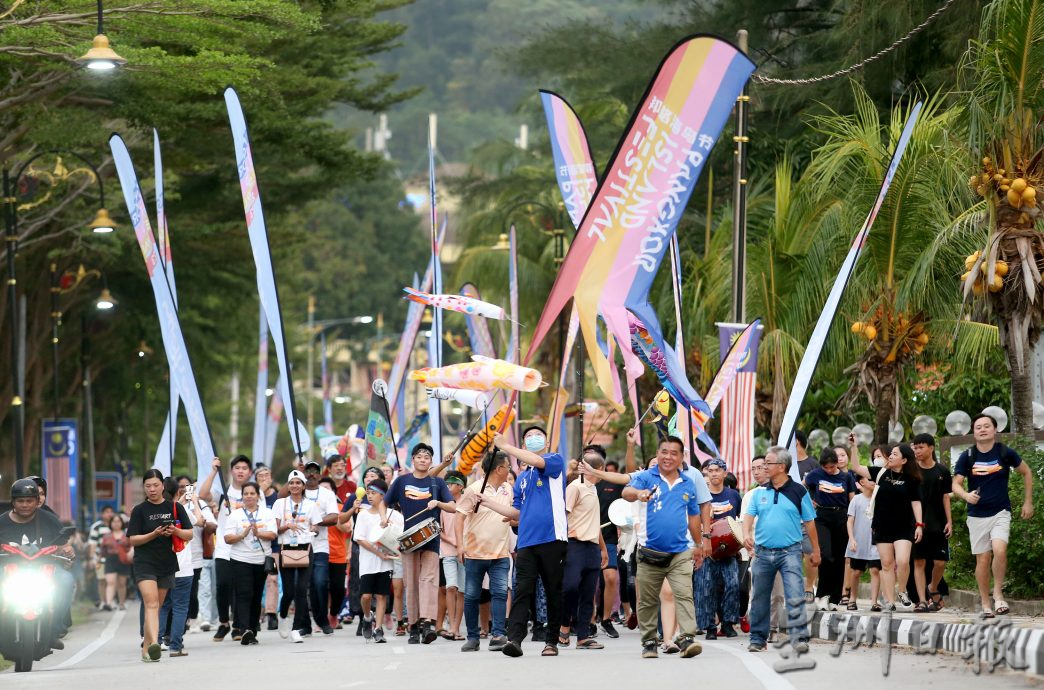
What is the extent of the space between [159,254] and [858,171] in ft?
30.9

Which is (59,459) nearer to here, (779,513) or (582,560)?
(582,560)

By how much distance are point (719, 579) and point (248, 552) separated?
5.00 meters

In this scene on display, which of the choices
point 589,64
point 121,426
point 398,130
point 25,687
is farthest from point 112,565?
point 398,130

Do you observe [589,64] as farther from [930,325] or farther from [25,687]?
[25,687]

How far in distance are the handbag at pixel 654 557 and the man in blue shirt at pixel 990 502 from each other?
3.17 metres

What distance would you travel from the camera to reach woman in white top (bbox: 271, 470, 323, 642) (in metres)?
19.9

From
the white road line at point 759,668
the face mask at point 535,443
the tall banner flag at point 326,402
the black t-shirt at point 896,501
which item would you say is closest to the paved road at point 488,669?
the white road line at point 759,668

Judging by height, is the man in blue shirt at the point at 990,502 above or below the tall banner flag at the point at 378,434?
below

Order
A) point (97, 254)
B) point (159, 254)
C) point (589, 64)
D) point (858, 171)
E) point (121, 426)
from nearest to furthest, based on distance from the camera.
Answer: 1. point (159, 254)
2. point (858, 171)
3. point (97, 254)
4. point (589, 64)
5. point (121, 426)

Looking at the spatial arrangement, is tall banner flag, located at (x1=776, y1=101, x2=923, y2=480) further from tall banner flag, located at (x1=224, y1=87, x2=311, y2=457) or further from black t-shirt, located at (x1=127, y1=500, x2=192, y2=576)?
black t-shirt, located at (x1=127, y1=500, x2=192, y2=576)

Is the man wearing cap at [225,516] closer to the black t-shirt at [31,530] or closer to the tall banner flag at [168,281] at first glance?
the tall banner flag at [168,281]

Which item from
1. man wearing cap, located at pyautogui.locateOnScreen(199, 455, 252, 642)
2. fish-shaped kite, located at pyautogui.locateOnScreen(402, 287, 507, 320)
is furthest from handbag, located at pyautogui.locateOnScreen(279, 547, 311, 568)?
fish-shaped kite, located at pyautogui.locateOnScreen(402, 287, 507, 320)

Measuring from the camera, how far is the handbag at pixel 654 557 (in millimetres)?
14508

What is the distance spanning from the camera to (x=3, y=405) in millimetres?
39156
